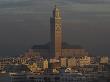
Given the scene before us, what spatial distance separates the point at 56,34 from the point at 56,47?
2.11 meters

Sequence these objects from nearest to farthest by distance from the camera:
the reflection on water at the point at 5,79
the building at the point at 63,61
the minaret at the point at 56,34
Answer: the reflection on water at the point at 5,79 < the building at the point at 63,61 < the minaret at the point at 56,34

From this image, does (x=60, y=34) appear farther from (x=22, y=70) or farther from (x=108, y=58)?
(x=22, y=70)

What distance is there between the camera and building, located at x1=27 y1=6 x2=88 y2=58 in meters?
96.6

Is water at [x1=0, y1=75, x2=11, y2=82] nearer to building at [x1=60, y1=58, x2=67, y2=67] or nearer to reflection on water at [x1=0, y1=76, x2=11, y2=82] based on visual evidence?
reflection on water at [x1=0, y1=76, x2=11, y2=82]

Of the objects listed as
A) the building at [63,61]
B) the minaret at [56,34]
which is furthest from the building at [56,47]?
the building at [63,61]

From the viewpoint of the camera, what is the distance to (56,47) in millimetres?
96000

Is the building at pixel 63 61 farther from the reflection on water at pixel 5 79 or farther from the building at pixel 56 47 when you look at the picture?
the reflection on water at pixel 5 79

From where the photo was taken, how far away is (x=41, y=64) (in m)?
82.8

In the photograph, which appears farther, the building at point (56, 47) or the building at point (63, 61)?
the building at point (56, 47)

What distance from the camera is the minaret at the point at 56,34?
9614 centimetres

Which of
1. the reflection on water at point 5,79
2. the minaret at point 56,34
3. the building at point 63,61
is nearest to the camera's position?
the reflection on water at point 5,79

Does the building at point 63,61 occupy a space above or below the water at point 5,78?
below

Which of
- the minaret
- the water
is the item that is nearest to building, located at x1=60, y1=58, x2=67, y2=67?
the minaret

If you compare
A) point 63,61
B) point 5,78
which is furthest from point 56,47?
point 5,78
